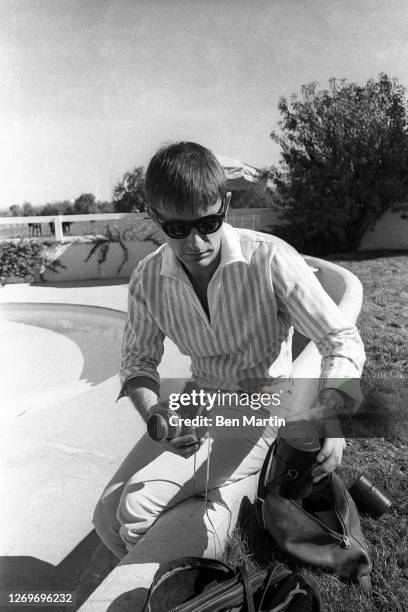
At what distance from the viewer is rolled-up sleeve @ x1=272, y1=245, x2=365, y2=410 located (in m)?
1.36

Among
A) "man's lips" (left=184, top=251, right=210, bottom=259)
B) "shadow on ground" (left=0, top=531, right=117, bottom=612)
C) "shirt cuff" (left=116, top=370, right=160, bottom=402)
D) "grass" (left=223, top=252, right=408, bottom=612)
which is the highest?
"man's lips" (left=184, top=251, right=210, bottom=259)

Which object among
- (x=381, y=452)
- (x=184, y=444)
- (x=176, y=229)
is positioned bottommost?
(x=381, y=452)

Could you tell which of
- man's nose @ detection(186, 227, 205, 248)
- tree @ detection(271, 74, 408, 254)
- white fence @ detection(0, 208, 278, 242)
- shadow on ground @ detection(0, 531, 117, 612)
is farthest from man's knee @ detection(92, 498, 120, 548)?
white fence @ detection(0, 208, 278, 242)

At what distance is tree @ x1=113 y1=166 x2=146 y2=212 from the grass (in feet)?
5.13

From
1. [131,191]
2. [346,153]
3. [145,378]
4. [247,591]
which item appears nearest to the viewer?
[247,591]

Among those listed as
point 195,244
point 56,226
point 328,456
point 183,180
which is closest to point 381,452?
point 328,456

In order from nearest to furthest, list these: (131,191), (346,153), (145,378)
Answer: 1. (145,378)
2. (131,191)
3. (346,153)

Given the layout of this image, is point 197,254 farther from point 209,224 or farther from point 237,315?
point 237,315

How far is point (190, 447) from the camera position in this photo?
1455mm

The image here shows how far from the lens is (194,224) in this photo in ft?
4.80

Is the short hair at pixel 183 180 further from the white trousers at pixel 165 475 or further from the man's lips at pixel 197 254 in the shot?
the white trousers at pixel 165 475

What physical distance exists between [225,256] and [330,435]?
629 mm

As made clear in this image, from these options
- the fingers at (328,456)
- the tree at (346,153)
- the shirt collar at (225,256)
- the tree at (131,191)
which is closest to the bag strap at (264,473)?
the fingers at (328,456)

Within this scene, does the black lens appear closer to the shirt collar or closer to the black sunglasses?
the black sunglasses
